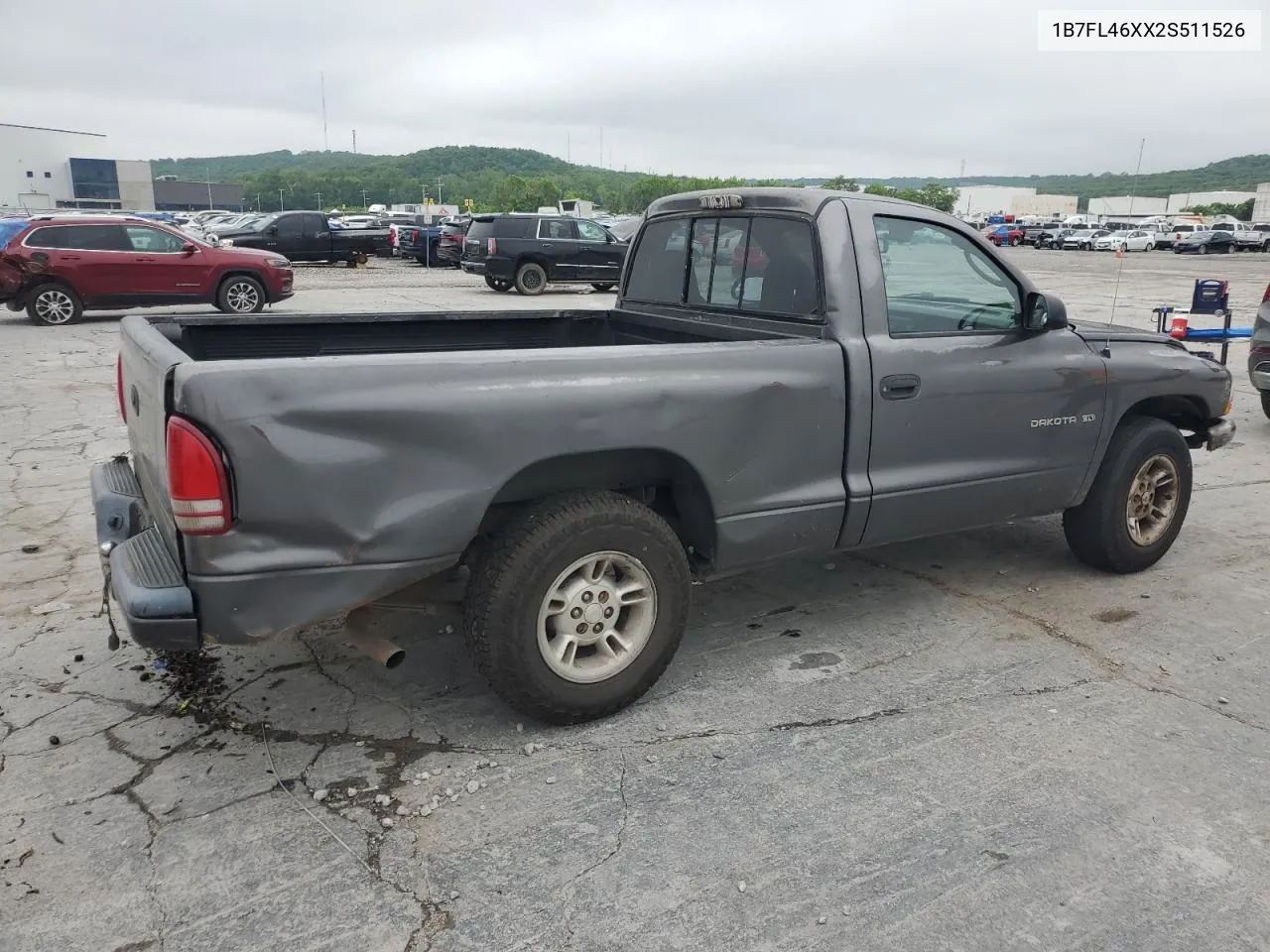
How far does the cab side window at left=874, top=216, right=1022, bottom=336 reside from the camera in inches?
156

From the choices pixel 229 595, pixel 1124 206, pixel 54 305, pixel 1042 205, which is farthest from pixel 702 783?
pixel 1042 205

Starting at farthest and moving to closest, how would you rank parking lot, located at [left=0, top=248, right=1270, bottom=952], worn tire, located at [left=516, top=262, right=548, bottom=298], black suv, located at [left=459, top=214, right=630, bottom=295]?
worn tire, located at [left=516, top=262, right=548, bottom=298], black suv, located at [left=459, top=214, right=630, bottom=295], parking lot, located at [left=0, top=248, right=1270, bottom=952]

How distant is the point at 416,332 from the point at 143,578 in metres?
2.10

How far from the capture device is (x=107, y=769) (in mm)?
3150

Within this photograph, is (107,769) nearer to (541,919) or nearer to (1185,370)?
(541,919)

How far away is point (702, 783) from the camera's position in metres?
3.12

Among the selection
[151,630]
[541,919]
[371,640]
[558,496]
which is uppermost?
[558,496]

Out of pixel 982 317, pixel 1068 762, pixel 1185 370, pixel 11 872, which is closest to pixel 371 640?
pixel 11 872

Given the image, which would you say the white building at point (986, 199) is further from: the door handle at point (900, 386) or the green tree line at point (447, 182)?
the door handle at point (900, 386)

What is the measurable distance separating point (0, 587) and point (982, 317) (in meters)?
4.84

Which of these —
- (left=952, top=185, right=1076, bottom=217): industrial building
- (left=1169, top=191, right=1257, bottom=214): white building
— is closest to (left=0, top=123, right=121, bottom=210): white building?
(left=952, top=185, right=1076, bottom=217): industrial building

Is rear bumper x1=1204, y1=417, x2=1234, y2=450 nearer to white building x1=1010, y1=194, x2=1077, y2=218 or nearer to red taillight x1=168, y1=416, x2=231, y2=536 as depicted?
red taillight x1=168, y1=416, x2=231, y2=536

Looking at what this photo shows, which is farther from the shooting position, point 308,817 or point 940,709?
point 940,709

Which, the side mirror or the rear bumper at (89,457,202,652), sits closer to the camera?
the rear bumper at (89,457,202,652)
